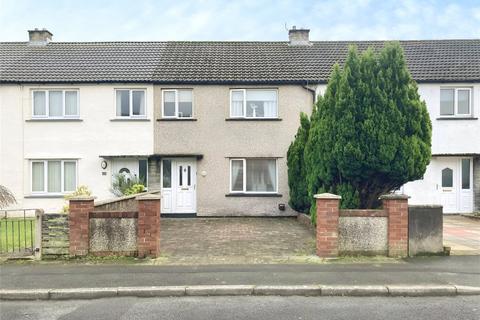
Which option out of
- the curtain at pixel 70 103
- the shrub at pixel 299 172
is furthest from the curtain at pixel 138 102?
the shrub at pixel 299 172

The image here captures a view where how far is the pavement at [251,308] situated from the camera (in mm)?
5008

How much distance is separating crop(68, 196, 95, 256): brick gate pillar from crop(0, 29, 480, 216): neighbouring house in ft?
22.2

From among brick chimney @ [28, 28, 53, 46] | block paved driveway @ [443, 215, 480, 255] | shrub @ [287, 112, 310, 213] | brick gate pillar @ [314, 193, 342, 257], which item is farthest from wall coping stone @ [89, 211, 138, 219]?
brick chimney @ [28, 28, 53, 46]

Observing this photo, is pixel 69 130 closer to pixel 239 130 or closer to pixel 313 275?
pixel 239 130

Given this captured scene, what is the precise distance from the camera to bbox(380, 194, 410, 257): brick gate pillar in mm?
7648

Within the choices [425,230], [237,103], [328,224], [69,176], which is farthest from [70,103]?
[425,230]

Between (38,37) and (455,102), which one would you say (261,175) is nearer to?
(455,102)

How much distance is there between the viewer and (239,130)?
14.5 m

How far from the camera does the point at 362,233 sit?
7.72 metres

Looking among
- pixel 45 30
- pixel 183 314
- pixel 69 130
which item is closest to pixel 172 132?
pixel 69 130

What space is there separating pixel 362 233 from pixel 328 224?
30.2 inches

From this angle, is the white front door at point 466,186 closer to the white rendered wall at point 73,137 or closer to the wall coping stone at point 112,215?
the white rendered wall at point 73,137

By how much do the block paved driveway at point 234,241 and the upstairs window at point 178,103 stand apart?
4157 millimetres

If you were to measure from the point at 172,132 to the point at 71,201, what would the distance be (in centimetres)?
724
